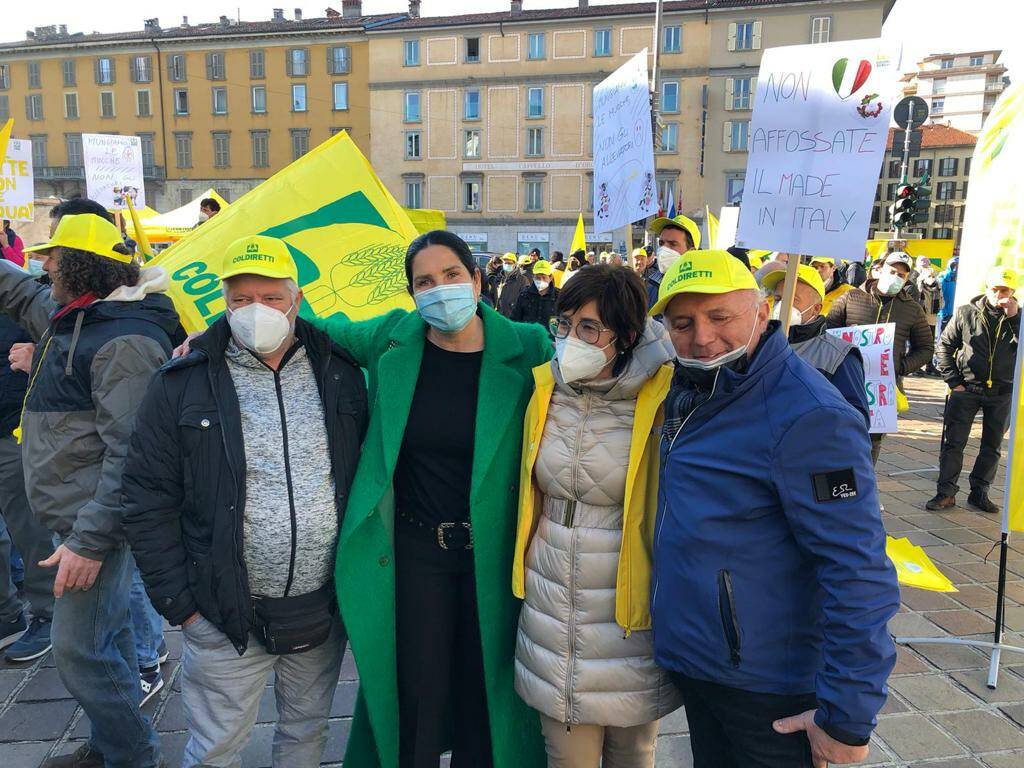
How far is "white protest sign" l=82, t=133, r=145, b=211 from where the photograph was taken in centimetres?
1095

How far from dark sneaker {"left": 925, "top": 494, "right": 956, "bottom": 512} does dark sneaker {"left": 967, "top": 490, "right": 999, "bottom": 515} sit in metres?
0.24

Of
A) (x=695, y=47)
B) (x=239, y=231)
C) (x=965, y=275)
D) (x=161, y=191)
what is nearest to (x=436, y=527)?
(x=239, y=231)

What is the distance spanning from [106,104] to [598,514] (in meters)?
61.6

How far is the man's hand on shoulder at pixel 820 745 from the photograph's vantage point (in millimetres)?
1656

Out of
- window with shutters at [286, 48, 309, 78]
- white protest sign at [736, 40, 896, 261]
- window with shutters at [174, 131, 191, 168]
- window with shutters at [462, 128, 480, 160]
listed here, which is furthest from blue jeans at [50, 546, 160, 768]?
window with shutters at [174, 131, 191, 168]

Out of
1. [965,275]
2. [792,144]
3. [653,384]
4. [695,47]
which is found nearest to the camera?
[653,384]

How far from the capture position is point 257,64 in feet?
164

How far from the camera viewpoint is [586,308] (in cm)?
213

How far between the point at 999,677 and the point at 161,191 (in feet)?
188

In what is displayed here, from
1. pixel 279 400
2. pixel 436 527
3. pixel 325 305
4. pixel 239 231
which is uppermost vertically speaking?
pixel 239 231

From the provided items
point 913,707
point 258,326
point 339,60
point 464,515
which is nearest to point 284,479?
point 258,326

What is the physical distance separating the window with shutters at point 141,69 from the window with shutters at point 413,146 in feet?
64.5

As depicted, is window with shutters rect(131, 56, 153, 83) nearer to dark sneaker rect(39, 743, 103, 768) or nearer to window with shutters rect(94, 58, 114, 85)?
window with shutters rect(94, 58, 114, 85)

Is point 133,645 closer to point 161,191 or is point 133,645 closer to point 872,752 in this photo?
point 872,752
